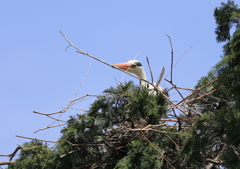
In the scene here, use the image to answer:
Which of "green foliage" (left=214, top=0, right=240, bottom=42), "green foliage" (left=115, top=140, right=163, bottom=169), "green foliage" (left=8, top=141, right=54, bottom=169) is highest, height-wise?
"green foliage" (left=214, top=0, right=240, bottom=42)

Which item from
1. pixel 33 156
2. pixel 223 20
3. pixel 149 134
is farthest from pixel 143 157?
pixel 223 20

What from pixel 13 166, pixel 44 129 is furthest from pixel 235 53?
pixel 13 166

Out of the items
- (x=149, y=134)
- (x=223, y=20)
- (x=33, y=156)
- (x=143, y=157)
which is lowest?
(x=143, y=157)

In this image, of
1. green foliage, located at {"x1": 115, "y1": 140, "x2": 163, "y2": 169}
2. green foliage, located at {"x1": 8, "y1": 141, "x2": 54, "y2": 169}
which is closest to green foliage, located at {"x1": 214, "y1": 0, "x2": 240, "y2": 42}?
green foliage, located at {"x1": 115, "y1": 140, "x2": 163, "y2": 169}

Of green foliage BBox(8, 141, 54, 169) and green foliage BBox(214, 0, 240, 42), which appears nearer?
green foliage BBox(8, 141, 54, 169)

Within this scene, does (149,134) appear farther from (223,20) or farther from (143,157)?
(223,20)

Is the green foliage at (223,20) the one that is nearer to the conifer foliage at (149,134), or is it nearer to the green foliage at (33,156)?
the conifer foliage at (149,134)

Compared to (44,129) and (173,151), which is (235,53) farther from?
(44,129)

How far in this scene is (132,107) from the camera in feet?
10.7

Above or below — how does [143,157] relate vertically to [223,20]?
below

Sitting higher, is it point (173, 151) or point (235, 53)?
point (235, 53)

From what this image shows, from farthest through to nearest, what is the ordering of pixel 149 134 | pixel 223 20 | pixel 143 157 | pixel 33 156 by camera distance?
pixel 223 20 → pixel 33 156 → pixel 149 134 → pixel 143 157

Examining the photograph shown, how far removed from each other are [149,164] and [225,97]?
1346mm

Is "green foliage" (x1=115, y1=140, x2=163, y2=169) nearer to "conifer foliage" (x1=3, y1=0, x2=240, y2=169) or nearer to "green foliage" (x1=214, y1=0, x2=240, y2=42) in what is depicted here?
"conifer foliage" (x1=3, y1=0, x2=240, y2=169)
